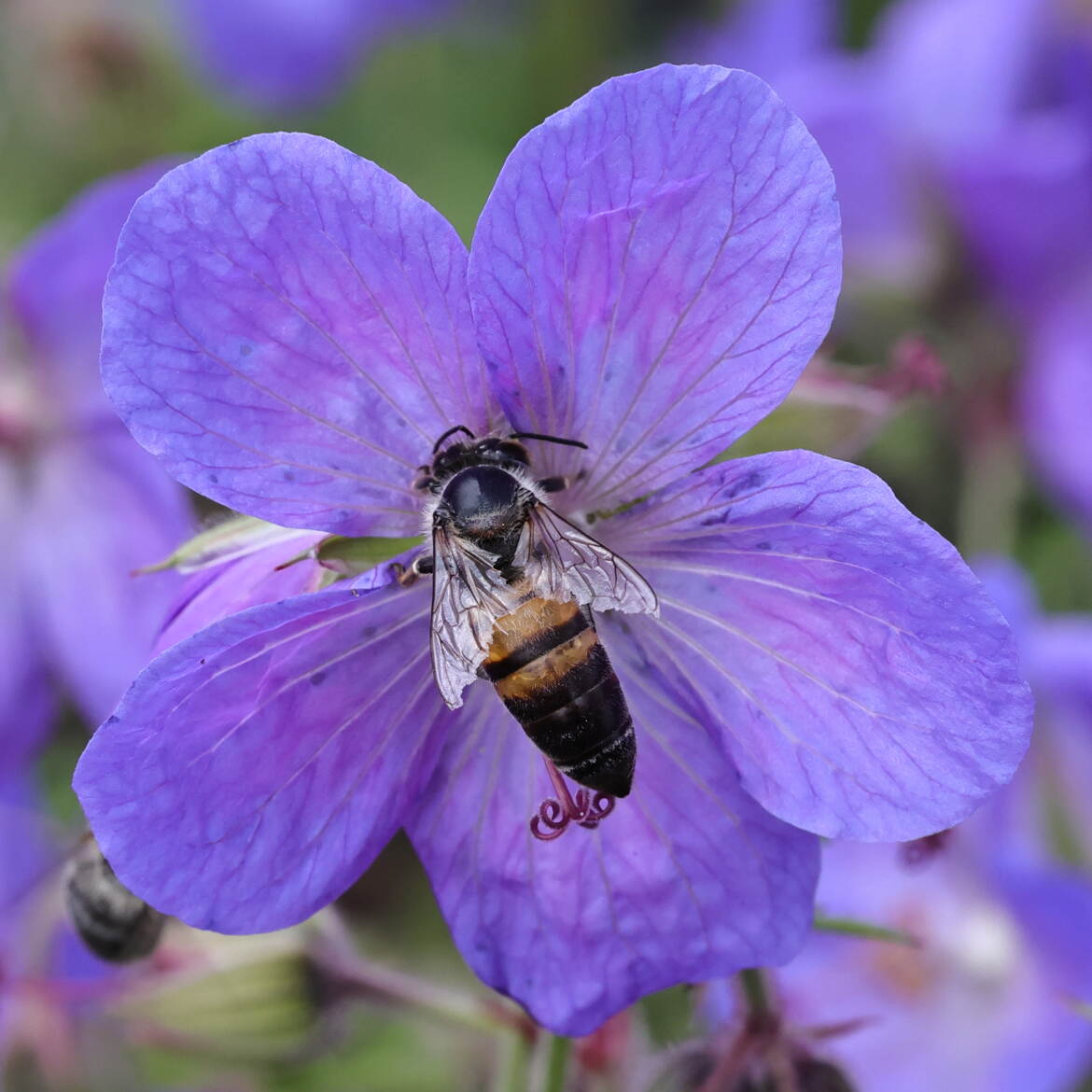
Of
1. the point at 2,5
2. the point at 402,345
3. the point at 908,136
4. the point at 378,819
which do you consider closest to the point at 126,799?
the point at 378,819

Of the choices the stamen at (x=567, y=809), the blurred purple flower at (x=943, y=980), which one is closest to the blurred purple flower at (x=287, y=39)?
the blurred purple flower at (x=943, y=980)

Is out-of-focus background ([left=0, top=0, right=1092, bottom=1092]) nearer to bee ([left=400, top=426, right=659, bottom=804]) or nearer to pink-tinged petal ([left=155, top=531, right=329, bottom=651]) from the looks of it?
bee ([left=400, top=426, right=659, bottom=804])

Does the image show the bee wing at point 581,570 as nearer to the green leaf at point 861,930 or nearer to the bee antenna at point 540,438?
the bee antenna at point 540,438

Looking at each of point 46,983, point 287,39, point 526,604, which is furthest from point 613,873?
point 287,39

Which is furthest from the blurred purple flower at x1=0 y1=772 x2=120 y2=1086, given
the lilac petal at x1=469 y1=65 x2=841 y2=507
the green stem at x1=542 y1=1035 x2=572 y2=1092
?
the lilac petal at x1=469 y1=65 x2=841 y2=507

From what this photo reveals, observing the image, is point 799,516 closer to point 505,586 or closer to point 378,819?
point 505,586
